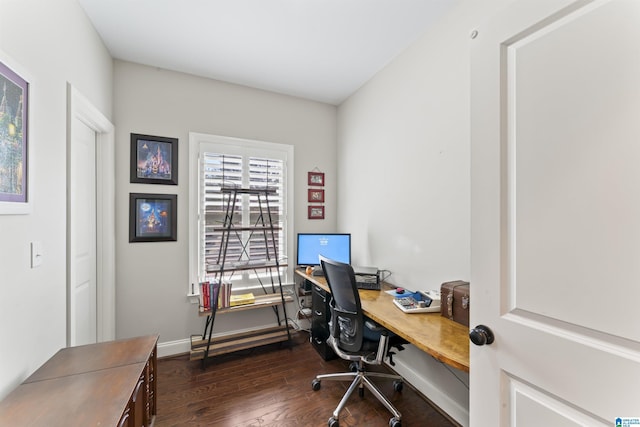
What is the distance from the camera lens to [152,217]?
2441 millimetres

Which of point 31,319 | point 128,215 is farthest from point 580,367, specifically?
point 128,215

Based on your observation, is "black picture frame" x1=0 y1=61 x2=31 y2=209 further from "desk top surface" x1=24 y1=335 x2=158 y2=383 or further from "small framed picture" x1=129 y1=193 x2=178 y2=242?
"small framed picture" x1=129 y1=193 x2=178 y2=242

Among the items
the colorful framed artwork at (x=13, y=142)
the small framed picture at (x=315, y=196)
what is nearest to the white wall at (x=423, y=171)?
the small framed picture at (x=315, y=196)

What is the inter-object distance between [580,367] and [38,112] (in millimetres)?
2422

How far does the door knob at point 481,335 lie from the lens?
3.08ft

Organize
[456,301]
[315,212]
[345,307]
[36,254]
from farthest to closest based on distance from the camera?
1. [315,212]
2. [345,307]
3. [456,301]
4. [36,254]

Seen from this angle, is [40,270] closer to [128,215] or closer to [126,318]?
[128,215]

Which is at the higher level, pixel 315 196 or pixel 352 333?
pixel 315 196

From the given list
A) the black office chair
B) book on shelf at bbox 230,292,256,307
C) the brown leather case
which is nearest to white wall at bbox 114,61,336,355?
book on shelf at bbox 230,292,256,307

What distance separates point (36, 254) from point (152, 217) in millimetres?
1208

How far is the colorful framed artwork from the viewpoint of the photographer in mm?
1046

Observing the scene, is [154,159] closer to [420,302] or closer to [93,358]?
[93,358]

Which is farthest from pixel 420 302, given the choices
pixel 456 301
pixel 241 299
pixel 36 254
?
pixel 36 254

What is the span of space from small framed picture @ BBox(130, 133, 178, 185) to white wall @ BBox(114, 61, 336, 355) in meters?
0.05
